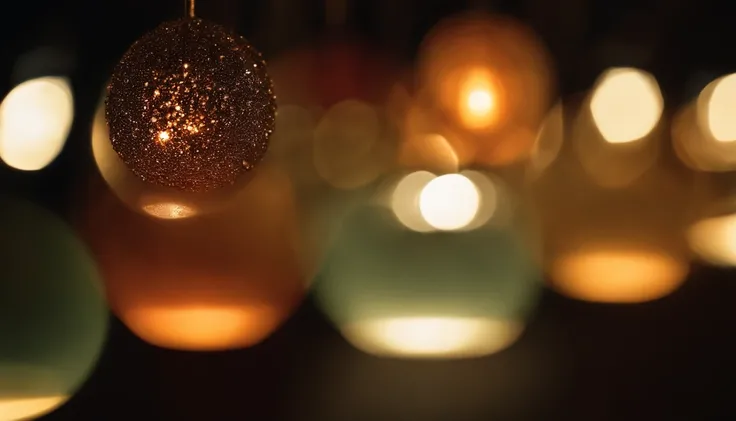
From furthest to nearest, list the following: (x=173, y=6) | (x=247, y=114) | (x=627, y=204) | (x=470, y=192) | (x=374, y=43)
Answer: (x=470, y=192)
(x=627, y=204)
(x=374, y=43)
(x=173, y=6)
(x=247, y=114)

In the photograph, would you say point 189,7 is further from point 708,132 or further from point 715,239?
point 708,132

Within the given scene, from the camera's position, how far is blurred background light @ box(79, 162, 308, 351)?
2527 millimetres

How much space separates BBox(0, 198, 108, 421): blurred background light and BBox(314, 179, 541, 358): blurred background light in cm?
64

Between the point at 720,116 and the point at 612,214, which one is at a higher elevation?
the point at 720,116

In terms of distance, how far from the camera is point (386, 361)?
219 centimetres

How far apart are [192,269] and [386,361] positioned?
0.73 m

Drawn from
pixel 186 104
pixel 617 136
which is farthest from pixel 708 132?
pixel 186 104

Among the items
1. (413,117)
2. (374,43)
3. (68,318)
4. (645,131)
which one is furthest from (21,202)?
(645,131)

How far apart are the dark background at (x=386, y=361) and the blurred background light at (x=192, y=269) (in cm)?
13

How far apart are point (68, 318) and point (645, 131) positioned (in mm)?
2569

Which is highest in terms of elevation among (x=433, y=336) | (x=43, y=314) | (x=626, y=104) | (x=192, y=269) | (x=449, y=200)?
(x=626, y=104)

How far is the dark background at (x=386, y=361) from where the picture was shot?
204 cm

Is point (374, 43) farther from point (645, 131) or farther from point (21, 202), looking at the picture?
point (645, 131)

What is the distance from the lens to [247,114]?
2.74ft
